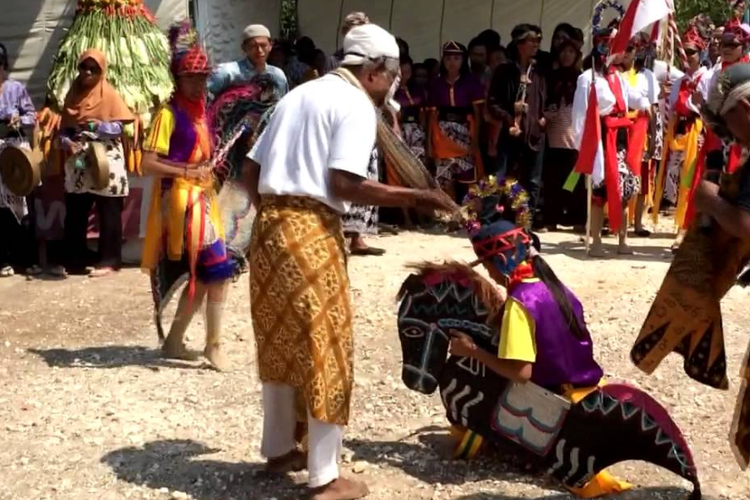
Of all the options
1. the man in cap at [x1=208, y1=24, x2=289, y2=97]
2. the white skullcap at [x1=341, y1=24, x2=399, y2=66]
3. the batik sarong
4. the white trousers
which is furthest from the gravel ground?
the white skullcap at [x1=341, y1=24, x2=399, y2=66]

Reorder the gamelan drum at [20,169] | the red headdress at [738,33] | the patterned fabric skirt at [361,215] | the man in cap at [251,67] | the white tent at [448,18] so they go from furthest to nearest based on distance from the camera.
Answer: the white tent at [448,18], the patterned fabric skirt at [361,215], the red headdress at [738,33], the man in cap at [251,67], the gamelan drum at [20,169]

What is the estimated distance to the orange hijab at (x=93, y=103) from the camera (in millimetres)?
8109

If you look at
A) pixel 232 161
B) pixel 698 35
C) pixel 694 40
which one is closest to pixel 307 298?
pixel 232 161

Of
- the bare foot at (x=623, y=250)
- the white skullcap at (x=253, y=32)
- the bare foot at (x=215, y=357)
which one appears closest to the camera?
the bare foot at (x=215, y=357)

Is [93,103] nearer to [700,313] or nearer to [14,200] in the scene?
[14,200]

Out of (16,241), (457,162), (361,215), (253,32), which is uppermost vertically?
(253,32)

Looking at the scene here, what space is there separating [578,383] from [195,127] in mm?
2587

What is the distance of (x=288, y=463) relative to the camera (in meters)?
4.33

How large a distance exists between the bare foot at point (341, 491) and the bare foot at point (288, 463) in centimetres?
28

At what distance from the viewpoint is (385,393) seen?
17.9 ft

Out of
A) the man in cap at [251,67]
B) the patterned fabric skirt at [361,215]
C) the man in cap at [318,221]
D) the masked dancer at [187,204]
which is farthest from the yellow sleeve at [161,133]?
the patterned fabric skirt at [361,215]

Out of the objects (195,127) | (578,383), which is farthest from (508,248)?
(195,127)

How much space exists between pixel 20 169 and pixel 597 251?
4.48 m

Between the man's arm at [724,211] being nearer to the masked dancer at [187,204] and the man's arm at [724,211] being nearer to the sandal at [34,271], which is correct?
the masked dancer at [187,204]
